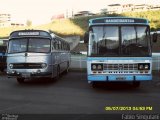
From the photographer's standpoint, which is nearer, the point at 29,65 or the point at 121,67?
the point at 121,67

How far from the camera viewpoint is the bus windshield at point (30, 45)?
18641 mm

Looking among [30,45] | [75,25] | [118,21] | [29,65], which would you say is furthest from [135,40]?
[75,25]

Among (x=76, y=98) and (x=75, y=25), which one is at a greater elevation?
(x=75, y=25)

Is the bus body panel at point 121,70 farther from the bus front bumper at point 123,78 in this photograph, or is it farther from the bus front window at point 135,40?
the bus front window at point 135,40

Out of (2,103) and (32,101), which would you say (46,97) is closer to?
(32,101)

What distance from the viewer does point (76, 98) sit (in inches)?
538

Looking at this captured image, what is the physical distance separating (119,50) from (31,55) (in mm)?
4500

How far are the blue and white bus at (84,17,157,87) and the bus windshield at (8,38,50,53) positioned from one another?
351 centimetres

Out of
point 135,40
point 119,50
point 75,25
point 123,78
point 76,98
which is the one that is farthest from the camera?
point 75,25

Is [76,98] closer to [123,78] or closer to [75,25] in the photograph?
[123,78]

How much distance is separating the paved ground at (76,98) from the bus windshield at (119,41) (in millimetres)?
1511

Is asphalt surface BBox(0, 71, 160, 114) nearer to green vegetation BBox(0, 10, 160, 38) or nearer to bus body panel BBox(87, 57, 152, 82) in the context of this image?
bus body panel BBox(87, 57, 152, 82)

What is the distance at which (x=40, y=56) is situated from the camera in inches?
720

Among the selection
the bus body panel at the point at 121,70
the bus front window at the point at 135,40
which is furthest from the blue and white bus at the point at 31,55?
the bus front window at the point at 135,40
